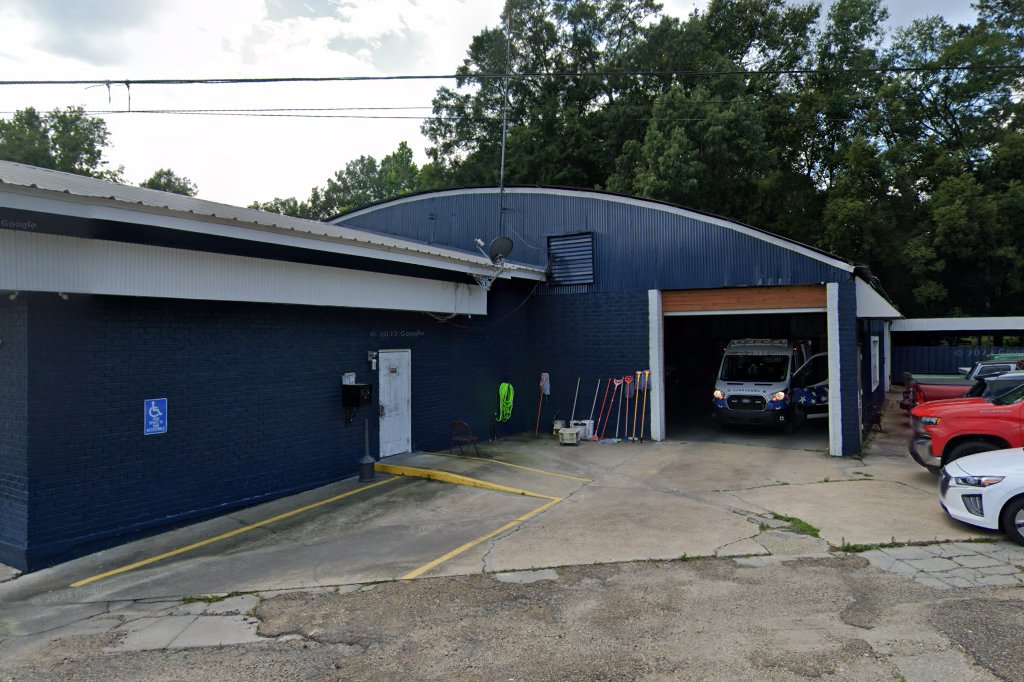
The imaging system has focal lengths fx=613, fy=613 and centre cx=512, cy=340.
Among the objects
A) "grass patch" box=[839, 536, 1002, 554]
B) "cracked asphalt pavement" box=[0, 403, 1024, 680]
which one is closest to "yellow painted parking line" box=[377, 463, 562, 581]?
"cracked asphalt pavement" box=[0, 403, 1024, 680]

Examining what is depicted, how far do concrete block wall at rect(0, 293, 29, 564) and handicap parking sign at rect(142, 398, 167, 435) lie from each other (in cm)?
131

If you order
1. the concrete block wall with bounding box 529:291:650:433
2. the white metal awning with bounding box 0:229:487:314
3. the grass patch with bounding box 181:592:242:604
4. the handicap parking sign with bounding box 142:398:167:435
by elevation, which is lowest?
the grass patch with bounding box 181:592:242:604

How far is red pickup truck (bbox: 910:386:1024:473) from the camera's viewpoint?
9.02 metres

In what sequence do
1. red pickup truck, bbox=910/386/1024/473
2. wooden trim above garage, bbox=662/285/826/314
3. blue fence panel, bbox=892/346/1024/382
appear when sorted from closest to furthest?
1. red pickup truck, bbox=910/386/1024/473
2. wooden trim above garage, bbox=662/285/826/314
3. blue fence panel, bbox=892/346/1024/382

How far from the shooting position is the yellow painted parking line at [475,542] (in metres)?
6.70

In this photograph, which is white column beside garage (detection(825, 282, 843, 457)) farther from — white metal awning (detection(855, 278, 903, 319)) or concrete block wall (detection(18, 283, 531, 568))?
concrete block wall (detection(18, 283, 531, 568))

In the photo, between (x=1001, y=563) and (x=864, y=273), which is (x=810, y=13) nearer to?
(x=864, y=273)

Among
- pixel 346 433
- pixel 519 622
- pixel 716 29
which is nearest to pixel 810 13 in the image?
pixel 716 29

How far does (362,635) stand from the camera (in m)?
5.31

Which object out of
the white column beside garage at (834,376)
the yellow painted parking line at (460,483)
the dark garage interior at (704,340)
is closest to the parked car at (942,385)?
the dark garage interior at (704,340)

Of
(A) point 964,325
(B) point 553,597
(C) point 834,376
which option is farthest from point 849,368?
(A) point 964,325

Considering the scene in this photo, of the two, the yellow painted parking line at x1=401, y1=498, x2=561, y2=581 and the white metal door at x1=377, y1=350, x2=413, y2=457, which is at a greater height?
the white metal door at x1=377, y1=350, x2=413, y2=457

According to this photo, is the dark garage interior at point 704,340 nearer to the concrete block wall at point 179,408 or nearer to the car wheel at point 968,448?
the car wheel at point 968,448

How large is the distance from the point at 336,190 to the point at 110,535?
203ft
